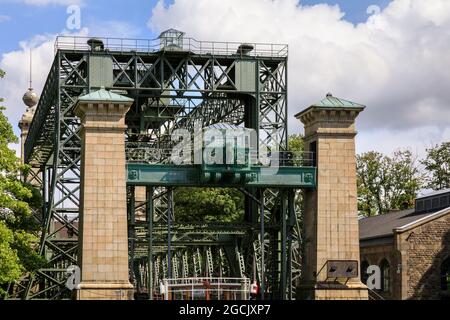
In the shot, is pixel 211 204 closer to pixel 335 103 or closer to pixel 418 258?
pixel 418 258

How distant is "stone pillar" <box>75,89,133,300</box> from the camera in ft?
136

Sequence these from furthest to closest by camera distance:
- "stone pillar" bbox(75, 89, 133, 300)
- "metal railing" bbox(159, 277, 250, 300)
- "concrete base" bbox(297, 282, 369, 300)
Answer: "concrete base" bbox(297, 282, 369, 300) → "stone pillar" bbox(75, 89, 133, 300) → "metal railing" bbox(159, 277, 250, 300)

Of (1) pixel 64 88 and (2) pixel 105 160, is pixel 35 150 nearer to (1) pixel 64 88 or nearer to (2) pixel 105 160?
(1) pixel 64 88

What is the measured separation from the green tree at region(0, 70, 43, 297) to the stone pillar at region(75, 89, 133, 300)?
2.88 metres

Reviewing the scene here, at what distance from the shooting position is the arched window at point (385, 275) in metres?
58.2

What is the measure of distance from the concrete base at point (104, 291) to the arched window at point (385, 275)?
2197 cm

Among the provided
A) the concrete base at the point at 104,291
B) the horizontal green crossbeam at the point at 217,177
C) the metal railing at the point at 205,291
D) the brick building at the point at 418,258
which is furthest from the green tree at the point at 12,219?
the brick building at the point at 418,258

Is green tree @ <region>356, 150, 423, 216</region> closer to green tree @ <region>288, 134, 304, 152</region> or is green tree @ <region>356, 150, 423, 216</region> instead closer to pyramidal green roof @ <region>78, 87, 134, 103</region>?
green tree @ <region>288, 134, 304, 152</region>

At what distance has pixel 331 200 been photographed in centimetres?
4409

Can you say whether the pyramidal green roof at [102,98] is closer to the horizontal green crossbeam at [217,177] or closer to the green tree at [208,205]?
the horizontal green crossbeam at [217,177]

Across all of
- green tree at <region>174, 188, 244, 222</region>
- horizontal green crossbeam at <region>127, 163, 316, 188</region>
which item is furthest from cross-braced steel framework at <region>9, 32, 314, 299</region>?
green tree at <region>174, 188, 244, 222</region>

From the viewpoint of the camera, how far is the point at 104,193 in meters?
41.9
